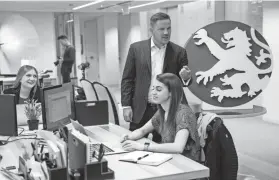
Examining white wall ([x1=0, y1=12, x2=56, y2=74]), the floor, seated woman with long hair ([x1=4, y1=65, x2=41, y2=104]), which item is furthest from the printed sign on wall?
white wall ([x1=0, y1=12, x2=56, y2=74])

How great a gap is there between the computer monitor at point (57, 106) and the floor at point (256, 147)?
1737 mm

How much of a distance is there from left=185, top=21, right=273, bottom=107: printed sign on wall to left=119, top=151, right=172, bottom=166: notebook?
1.47 metres

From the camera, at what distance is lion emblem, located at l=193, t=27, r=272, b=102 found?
144 inches

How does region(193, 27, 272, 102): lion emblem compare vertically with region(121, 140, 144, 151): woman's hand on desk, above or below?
above

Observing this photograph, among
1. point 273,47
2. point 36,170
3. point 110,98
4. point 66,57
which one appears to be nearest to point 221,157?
point 36,170

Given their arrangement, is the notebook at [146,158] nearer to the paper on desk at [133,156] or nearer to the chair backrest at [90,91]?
the paper on desk at [133,156]

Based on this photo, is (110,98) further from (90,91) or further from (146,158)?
(146,158)

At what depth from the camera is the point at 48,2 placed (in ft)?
33.9

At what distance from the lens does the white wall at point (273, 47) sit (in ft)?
23.5

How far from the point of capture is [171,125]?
2.78 meters

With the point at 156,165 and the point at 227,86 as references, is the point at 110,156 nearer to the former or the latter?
the point at 156,165

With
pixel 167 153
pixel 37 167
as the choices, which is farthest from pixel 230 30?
pixel 37 167

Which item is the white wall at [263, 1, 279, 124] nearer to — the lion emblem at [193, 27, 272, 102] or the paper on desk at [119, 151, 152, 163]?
the lion emblem at [193, 27, 272, 102]

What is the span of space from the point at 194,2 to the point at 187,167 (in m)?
8.35
